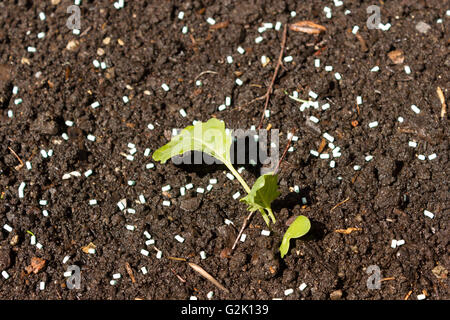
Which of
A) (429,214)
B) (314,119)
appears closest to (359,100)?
(314,119)

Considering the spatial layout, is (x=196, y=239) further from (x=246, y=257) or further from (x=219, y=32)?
(x=219, y=32)

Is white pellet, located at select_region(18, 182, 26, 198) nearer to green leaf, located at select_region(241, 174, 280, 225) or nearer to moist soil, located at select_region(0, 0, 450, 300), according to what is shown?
moist soil, located at select_region(0, 0, 450, 300)

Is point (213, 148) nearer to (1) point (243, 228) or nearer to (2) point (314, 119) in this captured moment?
(1) point (243, 228)

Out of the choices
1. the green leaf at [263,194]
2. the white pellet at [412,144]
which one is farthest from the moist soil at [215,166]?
the green leaf at [263,194]

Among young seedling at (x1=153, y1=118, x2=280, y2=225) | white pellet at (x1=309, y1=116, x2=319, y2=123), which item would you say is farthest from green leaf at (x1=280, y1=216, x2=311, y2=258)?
white pellet at (x1=309, y1=116, x2=319, y2=123)

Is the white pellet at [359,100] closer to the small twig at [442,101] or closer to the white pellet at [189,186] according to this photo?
the small twig at [442,101]

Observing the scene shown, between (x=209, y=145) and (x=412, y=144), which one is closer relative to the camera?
(x=209, y=145)
